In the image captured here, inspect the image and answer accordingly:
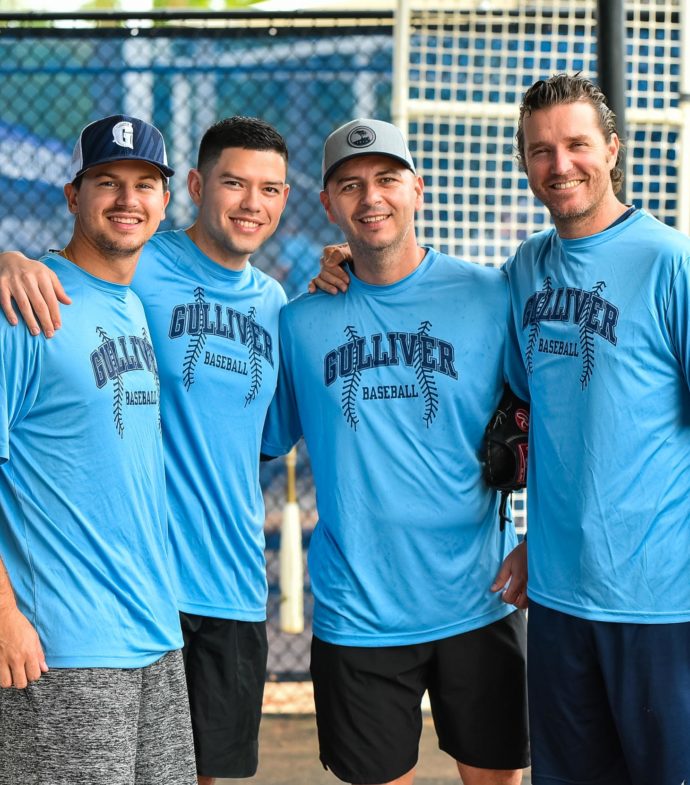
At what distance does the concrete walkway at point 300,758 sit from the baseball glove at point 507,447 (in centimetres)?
189

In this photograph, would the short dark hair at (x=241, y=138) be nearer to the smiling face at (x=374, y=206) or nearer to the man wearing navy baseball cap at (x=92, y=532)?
the smiling face at (x=374, y=206)

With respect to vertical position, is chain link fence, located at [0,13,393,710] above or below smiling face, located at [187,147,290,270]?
above

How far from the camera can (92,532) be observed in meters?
2.30

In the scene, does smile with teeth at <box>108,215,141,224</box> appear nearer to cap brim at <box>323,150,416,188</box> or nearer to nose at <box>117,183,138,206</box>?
nose at <box>117,183,138,206</box>

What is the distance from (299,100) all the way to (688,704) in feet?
12.0

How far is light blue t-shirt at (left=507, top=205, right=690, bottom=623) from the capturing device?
2443 mm

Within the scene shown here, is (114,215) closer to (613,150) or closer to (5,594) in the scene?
(5,594)

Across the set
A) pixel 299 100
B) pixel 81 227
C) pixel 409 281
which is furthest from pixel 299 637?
pixel 81 227

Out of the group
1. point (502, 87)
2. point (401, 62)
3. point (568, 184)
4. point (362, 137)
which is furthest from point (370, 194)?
point (502, 87)

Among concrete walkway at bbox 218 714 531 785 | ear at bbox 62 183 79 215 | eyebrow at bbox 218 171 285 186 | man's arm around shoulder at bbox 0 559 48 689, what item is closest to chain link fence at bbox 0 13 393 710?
concrete walkway at bbox 218 714 531 785

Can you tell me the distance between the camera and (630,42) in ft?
14.7

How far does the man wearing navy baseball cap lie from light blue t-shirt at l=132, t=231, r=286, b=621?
0.27 m

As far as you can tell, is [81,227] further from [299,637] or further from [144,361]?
[299,637]

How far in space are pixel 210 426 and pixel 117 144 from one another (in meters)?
0.77
